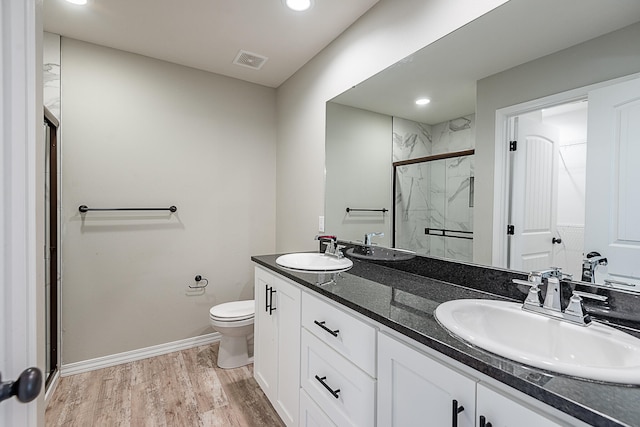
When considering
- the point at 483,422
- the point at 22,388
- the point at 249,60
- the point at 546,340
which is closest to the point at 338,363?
the point at 483,422

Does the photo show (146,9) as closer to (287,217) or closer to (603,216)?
(287,217)

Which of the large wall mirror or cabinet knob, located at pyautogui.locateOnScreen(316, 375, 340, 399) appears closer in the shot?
the large wall mirror

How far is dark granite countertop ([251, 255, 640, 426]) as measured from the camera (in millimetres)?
558

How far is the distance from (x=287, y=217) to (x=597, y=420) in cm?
248

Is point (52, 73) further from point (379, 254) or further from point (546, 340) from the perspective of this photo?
point (546, 340)

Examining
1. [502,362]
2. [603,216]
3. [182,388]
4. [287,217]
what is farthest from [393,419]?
[287,217]

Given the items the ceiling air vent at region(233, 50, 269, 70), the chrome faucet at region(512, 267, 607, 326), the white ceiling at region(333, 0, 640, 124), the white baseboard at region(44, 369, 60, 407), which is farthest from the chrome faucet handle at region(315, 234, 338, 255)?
the white baseboard at region(44, 369, 60, 407)

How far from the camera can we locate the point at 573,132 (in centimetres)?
106

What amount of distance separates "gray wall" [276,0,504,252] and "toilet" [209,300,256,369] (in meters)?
0.72

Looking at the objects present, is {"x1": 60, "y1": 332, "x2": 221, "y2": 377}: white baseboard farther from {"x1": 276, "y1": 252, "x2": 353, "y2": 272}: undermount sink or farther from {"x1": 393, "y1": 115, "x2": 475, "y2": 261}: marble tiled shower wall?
{"x1": 393, "y1": 115, "x2": 475, "y2": 261}: marble tiled shower wall

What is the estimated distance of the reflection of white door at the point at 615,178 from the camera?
92cm

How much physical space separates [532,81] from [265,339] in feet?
6.13

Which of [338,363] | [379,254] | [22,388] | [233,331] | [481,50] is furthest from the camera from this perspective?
[233,331]

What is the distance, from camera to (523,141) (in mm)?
1214
